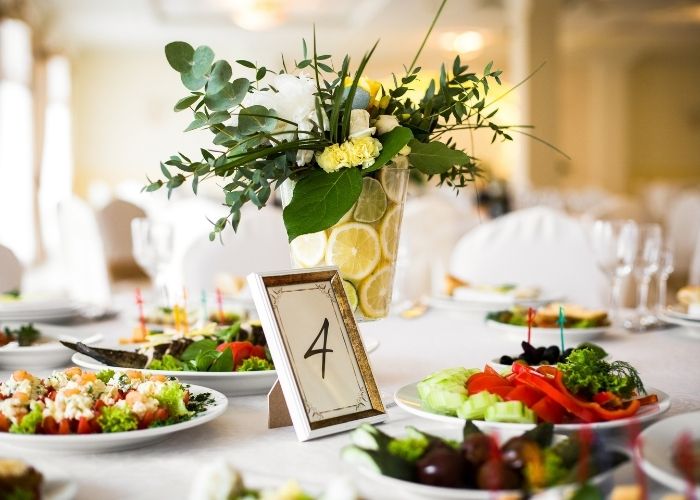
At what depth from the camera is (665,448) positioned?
83 cm

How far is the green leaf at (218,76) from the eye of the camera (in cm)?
106

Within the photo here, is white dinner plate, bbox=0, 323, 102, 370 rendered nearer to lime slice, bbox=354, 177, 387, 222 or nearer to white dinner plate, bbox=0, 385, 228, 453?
white dinner plate, bbox=0, 385, 228, 453

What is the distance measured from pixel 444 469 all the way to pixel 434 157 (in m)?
0.57

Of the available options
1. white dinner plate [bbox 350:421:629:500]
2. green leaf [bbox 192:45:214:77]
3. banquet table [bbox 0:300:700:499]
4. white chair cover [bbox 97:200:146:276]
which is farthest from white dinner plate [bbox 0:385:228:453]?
white chair cover [bbox 97:200:146:276]

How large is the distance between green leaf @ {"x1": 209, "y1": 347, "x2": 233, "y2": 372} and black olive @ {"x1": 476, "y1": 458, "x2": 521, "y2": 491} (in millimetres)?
583

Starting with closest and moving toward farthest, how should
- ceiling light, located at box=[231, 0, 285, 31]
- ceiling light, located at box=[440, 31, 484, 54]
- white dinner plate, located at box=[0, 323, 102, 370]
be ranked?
white dinner plate, located at box=[0, 323, 102, 370], ceiling light, located at box=[231, 0, 285, 31], ceiling light, located at box=[440, 31, 484, 54]

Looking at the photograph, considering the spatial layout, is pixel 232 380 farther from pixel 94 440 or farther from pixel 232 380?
pixel 94 440

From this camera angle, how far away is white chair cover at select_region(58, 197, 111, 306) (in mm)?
4098

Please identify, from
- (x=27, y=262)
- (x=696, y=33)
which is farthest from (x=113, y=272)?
(x=696, y=33)

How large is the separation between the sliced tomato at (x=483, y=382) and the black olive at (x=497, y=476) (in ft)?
1.00

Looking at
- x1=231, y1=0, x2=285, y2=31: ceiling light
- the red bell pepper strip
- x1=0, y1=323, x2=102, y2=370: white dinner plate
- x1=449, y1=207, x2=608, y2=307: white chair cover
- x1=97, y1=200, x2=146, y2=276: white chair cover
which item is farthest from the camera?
x1=231, y1=0, x2=285, y2=31: ceiling light

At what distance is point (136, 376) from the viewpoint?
106 cm

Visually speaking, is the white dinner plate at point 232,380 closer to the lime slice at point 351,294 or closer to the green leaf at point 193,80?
the lime slice at point 351,294

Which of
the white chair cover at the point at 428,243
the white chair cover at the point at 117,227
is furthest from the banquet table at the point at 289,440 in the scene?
the white chair cover at the point at 117,227
